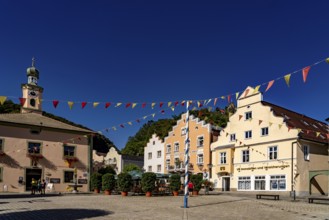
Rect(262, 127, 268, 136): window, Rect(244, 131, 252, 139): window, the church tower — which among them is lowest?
Rect(244, 131, 252, 139): window

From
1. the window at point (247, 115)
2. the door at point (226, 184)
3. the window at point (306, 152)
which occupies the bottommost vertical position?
the door at point (226, 184)

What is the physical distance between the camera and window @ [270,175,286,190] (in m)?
32.3

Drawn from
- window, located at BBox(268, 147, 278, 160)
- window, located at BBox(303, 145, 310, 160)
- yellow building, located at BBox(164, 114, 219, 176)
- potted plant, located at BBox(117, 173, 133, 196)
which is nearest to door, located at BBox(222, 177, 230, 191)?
yellow building, located at BBox(164, 114, 219, 176)

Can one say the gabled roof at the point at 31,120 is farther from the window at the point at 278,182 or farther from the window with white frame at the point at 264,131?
the window at the point at 278,182

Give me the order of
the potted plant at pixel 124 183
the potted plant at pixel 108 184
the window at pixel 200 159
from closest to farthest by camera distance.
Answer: the potted plant at pixel 124 183 < the potted plant at pixel 108 184 < the window at pixel 200 159

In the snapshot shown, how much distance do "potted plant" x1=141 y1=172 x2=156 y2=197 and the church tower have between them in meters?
17.5

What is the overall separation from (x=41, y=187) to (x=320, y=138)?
26.8 m

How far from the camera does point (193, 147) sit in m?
44.4

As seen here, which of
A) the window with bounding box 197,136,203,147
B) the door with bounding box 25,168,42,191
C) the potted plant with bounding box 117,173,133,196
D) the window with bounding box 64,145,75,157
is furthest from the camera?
the window with bounding box 197,136,203,147

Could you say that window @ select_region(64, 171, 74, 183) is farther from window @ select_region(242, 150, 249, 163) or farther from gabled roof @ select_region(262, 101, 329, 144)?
gabled roof @ select_region(262, 101, 329, 144)

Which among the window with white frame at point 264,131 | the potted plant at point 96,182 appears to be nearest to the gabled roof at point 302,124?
the window with white frame at point 264,131

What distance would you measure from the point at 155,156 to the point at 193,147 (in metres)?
8.53

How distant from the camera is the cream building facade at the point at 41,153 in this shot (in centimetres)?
3019

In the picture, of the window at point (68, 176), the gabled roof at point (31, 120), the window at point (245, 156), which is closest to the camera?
the gabled roof at point (31, 120)
